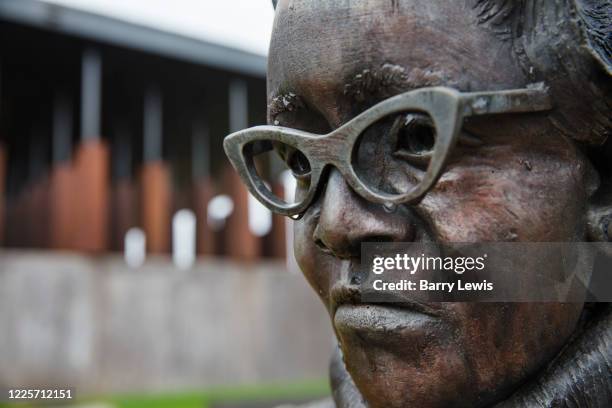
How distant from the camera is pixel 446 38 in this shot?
104 cm

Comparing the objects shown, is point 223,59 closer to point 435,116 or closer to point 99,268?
point 99,268

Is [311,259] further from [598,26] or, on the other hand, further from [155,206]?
[155,206]

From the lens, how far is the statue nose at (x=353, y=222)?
1.04 m

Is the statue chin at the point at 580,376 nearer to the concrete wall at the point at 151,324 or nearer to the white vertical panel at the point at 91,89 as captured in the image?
the concrete wall at the point at 151,324

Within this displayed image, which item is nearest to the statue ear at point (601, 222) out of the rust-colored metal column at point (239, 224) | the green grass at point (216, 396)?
the green grass at point (216, 396)

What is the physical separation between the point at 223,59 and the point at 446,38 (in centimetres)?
632

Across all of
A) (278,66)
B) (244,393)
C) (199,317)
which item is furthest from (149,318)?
(278,66)

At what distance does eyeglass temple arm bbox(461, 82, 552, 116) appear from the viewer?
970 millimetres

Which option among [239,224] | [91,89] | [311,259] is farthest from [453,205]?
[91,89]

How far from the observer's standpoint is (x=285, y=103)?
3.85 feet

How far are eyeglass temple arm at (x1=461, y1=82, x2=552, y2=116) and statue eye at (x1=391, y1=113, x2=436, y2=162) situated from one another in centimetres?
→ 7

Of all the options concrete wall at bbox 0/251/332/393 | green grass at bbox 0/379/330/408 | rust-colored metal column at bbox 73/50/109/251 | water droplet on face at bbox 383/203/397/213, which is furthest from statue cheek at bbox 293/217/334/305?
rust-colored metal column at bbox 73/50/109/251

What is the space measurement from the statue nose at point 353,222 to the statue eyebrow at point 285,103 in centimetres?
15
